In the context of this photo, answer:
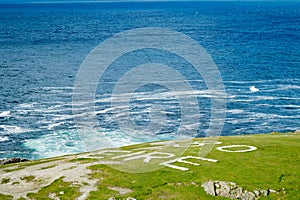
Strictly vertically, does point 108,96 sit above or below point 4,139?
above

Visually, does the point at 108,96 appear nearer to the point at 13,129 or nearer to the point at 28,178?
the point at 13,129

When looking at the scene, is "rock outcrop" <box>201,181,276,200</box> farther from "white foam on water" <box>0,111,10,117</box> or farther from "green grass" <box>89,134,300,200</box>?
"white foam on water" <box>0,111,10,117</box>

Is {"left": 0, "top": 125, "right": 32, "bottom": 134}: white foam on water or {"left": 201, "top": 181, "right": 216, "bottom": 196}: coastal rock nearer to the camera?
{"left": 201, "top": 181, "right": 216, "bottom": 196}: coastal rock

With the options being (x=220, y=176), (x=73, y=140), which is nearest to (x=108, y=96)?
(x=73, y=140)

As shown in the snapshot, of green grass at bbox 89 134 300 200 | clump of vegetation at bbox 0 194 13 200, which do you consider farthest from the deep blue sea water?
green grass at bbox 89 134 300 200

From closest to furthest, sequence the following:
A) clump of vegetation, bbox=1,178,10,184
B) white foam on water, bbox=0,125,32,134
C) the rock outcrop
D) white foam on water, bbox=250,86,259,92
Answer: the rock outcrop < clump of vegetation, bbox=1,178,10,184 < white foam on water, bbox=0,125,32,134 < white foam on water, bbox=250,86,259,92

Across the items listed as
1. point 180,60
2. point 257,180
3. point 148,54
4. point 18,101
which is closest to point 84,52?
point 148,54

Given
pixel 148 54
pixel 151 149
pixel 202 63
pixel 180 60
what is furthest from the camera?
pixel 148 54

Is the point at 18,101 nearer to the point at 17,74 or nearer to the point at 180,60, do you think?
the point at 17,74
